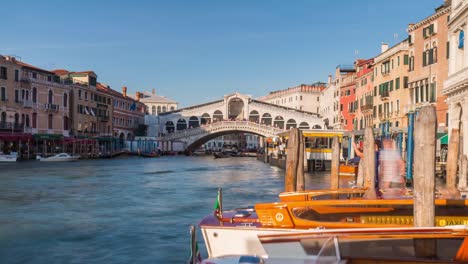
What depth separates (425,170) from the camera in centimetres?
605

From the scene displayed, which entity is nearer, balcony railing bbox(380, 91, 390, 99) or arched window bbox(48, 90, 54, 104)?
balcony railing bbox(380, 91, 390, 99)

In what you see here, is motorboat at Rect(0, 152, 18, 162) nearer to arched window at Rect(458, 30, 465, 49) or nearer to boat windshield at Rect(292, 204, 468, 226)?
arched window at Rect(458, 30, 465, 49)

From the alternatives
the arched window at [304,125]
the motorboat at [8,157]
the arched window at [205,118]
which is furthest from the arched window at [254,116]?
the motorboat at [8,157]

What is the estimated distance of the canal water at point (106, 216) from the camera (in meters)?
8.66

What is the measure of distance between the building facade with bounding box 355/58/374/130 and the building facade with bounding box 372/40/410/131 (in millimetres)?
778

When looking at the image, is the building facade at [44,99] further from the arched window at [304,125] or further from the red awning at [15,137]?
the arched window at [304,125]

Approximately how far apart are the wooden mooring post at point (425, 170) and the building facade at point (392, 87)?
22228 millimetres

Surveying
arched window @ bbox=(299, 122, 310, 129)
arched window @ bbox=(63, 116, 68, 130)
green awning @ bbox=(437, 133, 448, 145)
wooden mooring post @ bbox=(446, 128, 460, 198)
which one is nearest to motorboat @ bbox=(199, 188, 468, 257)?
wooden mooring post @ bbox=(446, 128, 460, 198)

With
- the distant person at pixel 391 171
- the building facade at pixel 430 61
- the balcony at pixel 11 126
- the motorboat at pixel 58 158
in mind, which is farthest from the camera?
the motorboat at pixel 58 158

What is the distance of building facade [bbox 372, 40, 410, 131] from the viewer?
29594mm

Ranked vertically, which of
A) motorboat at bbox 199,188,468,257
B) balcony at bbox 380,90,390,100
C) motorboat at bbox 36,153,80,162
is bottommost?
motorboat at bbox 36,153,80,162

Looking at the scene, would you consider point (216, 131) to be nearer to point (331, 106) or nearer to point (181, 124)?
point (181, 124)

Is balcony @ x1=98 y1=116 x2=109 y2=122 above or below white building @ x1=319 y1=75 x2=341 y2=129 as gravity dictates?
below

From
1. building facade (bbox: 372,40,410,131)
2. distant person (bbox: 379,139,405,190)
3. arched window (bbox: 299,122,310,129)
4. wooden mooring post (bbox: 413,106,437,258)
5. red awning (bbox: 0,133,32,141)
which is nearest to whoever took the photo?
wooden mooring post (bbox: 413,106,437,258)
